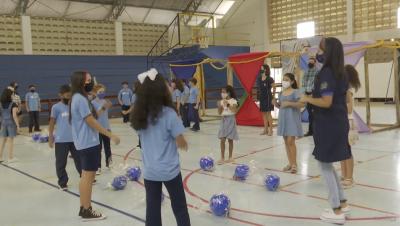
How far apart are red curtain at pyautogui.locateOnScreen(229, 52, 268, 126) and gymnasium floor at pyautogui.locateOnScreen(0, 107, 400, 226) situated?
366 cm

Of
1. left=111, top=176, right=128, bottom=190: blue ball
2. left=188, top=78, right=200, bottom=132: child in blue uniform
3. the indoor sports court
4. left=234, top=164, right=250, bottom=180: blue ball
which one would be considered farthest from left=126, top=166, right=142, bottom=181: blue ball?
left=188, top=78, right=200, bottom=132: child in blue uniform

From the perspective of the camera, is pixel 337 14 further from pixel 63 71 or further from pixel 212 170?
pixel 212 170

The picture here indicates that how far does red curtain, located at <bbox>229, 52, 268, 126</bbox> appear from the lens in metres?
11.2

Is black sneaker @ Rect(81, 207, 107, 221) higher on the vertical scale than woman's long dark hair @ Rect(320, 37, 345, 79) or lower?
lower

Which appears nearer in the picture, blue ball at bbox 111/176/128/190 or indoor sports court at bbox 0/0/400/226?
indoor sports court at bbox 0/0/400/226

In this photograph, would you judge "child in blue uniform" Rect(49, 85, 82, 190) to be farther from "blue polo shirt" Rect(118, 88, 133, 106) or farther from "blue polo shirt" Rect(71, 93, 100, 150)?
"blue polo shirt" Rect(118, 88, 133, 106)

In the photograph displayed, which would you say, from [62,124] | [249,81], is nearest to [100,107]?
[62,124]

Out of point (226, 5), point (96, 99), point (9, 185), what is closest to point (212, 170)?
point (96, 99)

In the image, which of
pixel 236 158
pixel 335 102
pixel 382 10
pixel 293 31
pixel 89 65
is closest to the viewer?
pixel 335 102

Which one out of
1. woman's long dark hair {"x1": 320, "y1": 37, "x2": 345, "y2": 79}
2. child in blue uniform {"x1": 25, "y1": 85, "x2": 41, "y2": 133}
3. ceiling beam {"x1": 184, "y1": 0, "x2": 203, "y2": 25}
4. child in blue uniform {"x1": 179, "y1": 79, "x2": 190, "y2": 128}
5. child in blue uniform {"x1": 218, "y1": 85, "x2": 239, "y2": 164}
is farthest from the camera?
ceiling beam {"x1": 184, "y1": 0, "x2": 203, "y2": 25}

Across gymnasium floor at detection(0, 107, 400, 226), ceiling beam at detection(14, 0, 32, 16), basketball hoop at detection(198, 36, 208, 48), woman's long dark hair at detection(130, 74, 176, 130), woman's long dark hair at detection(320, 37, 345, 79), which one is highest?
ceiling beam at detection(14, 0, 32, 16)

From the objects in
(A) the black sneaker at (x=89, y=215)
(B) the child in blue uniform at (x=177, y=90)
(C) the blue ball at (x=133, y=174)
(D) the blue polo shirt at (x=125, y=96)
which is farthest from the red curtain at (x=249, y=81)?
(A) the black sneaker at (x=89, y=215)

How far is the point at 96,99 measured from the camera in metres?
5.89

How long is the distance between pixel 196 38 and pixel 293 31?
4.86 meters
